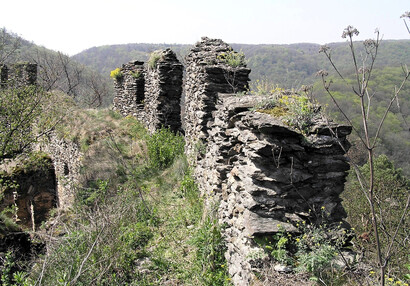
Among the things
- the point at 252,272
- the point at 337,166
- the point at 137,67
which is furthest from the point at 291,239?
the point at 137,67

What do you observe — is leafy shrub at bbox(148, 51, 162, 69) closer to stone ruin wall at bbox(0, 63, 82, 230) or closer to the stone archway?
stone ruin wall at bbox(0, 63, 82, 230)

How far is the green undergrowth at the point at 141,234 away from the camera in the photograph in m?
4.15

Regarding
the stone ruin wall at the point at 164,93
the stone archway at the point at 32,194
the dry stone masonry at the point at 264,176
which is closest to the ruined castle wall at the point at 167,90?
the stone ruin wall at the point at 164,93

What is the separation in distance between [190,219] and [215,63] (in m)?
3.51

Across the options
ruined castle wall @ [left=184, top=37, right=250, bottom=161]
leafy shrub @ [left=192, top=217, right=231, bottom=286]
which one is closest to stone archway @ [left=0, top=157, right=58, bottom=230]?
ruined castle wall @ [left=184, top=37, right=250, bottom=161]

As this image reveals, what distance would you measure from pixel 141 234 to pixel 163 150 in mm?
3665

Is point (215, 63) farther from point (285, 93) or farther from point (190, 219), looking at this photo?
point (190, 219)

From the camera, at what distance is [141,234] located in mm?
5422

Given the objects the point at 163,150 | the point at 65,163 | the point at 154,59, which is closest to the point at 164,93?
the point at 154,59

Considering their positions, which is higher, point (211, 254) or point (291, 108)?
point (291, 108)

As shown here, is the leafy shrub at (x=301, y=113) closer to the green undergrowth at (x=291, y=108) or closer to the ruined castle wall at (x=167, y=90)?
the green undergrowth at (x=291, y=108)

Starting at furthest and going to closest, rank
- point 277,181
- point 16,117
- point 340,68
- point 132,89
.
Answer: point 340,68 < point 132,89 < point 16,117 < point 277,181

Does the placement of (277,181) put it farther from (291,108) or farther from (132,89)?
(132,89)

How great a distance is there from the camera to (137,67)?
44.5ft
